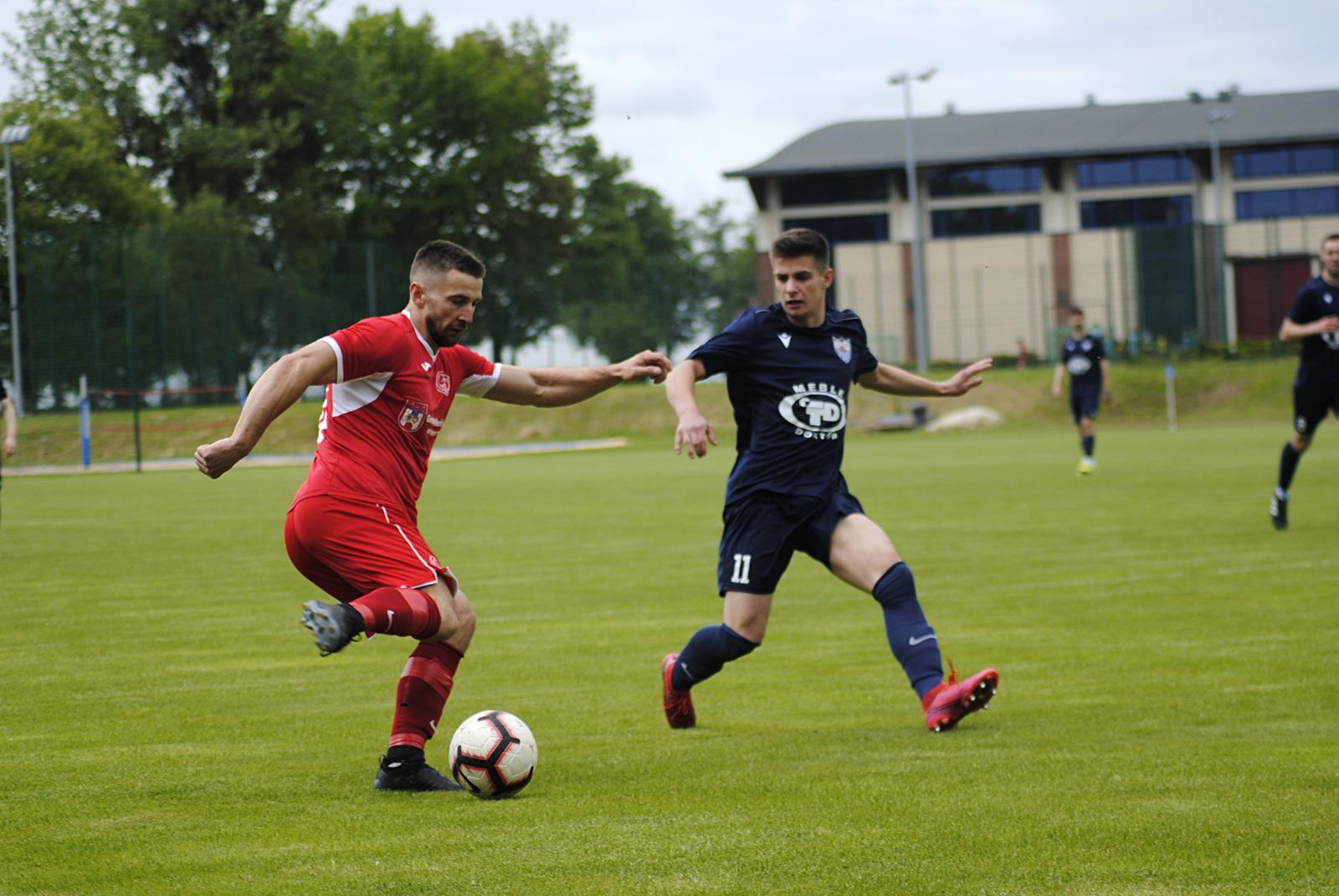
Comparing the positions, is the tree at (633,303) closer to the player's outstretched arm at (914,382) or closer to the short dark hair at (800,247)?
the player's outstretched arm at (914,382)

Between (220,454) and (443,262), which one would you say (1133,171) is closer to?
(443,262)

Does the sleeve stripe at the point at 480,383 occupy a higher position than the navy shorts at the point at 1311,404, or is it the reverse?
the sleeve stripe at the point at 480,383

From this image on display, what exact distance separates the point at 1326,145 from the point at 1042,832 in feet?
228

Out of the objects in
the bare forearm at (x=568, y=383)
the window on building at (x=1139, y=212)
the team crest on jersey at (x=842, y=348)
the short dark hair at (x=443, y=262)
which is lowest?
the bare forearm at (x=568, y=383)

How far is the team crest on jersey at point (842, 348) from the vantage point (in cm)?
696

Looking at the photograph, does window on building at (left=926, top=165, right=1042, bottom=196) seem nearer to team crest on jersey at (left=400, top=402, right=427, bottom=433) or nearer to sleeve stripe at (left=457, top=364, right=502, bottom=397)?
sleeve stripe at (left=457, top=364, right=502, bottom=397)

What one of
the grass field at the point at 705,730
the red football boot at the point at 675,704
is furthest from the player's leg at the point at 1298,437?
the red football boot at the point at 675,704

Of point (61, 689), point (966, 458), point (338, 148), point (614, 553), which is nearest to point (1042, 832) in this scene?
point (61, 689)

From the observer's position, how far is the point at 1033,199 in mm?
68312

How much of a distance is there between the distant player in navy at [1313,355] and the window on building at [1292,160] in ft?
188

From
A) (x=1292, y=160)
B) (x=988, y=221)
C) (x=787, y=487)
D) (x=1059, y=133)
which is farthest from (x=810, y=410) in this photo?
(x=1059, y=133)

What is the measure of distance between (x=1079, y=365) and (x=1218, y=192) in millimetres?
42836

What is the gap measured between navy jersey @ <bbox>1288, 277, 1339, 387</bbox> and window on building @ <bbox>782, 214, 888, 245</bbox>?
55782 millimetres

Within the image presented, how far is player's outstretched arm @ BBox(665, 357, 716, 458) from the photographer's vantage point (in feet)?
19.4
